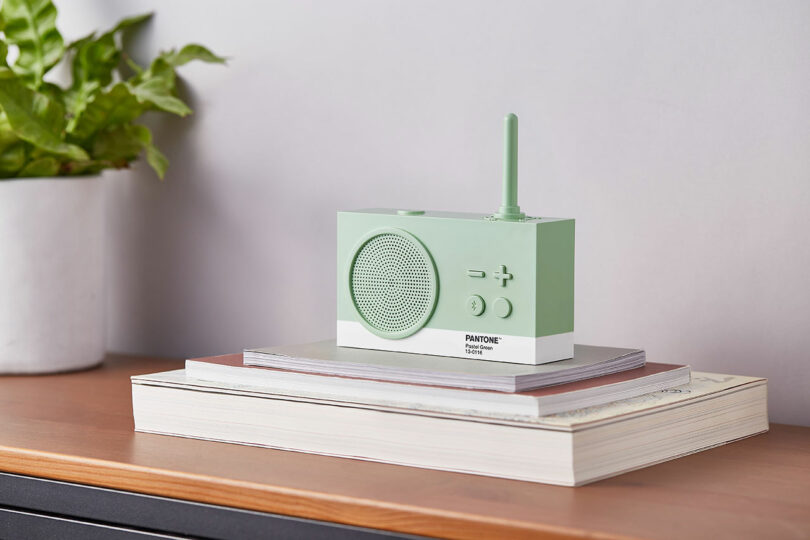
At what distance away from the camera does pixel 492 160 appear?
1.08 meters

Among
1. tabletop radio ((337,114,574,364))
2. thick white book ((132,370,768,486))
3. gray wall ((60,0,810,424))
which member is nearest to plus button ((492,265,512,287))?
tabletop radio ((337,114,574,364))

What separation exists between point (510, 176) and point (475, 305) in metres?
0.10

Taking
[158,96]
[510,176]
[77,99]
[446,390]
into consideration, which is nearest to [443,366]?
[446,390]

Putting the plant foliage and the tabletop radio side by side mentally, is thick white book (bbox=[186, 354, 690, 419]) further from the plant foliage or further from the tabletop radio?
the plant foliage

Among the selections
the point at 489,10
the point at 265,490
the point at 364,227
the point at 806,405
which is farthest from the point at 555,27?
the point at 265,490

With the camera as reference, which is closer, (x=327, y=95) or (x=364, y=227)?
(x=364, y=227)

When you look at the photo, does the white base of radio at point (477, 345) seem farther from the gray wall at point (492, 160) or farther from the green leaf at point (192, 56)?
the green leaf at point (192, 56)

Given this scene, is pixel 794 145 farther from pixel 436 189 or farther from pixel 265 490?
pixel 265 490

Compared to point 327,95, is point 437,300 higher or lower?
lower

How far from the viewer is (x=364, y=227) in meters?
0.88

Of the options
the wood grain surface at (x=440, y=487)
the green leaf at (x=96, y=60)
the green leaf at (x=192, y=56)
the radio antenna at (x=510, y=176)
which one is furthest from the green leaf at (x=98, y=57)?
the radio antenna at (x=510, y=176)

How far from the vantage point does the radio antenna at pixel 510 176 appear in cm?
82

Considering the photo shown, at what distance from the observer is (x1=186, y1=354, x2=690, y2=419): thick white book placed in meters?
0.73

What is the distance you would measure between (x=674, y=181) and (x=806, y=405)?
23 cm
